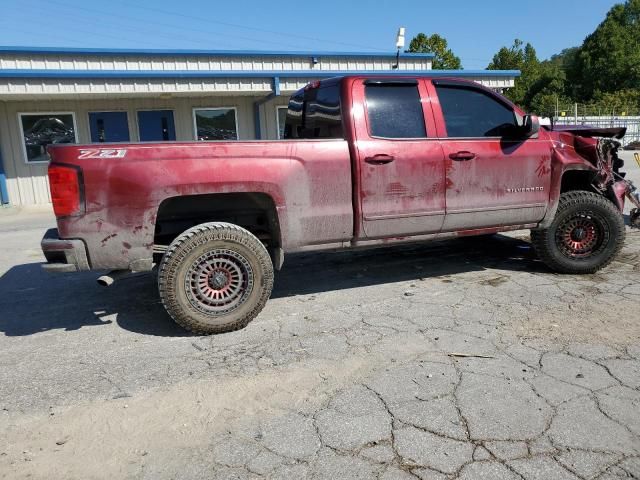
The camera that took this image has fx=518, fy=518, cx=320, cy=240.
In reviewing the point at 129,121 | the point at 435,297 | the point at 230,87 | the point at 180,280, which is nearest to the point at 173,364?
the point at 180,280

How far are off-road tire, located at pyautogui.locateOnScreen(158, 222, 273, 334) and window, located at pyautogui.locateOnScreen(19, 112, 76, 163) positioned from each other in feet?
38.7

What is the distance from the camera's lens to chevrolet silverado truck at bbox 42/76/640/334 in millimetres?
3889

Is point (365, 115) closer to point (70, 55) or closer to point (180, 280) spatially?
point (180, 280)

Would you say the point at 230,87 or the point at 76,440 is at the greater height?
the point at 230,87

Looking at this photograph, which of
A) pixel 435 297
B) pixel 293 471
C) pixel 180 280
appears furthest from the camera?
pixel 435 297

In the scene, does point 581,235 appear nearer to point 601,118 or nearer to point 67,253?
point 67,253

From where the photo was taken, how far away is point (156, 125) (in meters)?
14.9

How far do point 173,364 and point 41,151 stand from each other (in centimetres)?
1280

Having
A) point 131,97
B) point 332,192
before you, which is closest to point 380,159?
point 332,192

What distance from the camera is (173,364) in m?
3.68

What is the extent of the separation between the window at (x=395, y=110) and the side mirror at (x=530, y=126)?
1049mm

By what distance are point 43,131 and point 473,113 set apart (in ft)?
41.8

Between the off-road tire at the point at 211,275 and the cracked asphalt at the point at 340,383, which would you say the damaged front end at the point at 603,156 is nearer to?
the cracked asphalt at the point at 340,383

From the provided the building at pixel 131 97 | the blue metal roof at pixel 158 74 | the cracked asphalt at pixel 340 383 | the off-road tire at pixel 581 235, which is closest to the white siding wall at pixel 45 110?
the building at pixel 131 97
